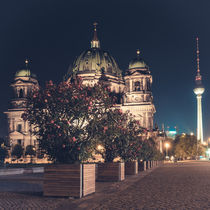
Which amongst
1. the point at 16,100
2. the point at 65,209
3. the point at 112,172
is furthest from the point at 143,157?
the point at 16,100

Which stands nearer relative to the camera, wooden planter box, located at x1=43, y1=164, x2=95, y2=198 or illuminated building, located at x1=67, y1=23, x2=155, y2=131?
wooden planter box, located at x1=43, y1=164, x2=95, y2=198

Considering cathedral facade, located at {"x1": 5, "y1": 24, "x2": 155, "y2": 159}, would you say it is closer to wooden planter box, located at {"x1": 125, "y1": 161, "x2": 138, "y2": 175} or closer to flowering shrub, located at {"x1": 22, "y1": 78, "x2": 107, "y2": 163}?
wooden planter box, located at {"x1": 125, "y1": 161, "x2": 138, "y2": 175}

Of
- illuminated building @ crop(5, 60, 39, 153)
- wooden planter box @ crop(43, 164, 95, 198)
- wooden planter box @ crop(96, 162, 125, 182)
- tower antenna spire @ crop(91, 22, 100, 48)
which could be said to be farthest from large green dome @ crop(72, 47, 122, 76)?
wooden planter box @ crop(43, 164, 95, 198)

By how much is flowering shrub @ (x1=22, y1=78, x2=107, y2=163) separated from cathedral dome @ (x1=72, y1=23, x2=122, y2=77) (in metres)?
137

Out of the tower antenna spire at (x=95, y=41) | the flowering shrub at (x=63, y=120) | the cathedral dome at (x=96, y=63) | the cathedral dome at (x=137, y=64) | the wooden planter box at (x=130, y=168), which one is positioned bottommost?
the wooden planter box at (x=130, y=168)

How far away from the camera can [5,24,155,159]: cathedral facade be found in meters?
126

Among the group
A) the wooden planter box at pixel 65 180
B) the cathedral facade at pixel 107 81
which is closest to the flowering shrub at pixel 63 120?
the wooden planter box at pixel 65 180

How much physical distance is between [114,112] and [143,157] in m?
22.5

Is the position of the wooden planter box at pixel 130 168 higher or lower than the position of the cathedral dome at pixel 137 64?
lower

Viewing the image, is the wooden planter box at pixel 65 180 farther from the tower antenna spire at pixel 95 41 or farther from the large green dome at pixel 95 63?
the tower antenna spire at pixel 95 41

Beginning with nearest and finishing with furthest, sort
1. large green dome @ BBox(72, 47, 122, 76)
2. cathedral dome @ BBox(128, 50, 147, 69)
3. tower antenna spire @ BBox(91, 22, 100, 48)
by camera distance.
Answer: cathedral dome @ BBox(128, 50, 147, 69), large green dome @ BBox(72, 47, 122, 76), tower antenna spire @ BBox(91, 22, 100, 48)

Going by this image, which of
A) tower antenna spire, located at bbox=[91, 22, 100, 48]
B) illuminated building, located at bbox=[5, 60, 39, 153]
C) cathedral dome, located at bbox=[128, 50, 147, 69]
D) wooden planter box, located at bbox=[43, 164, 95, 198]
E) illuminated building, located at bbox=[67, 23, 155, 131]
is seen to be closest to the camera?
wooden planter box, located at bbox=[43, 164, 95, 198]

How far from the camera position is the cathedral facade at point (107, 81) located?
126312 mm

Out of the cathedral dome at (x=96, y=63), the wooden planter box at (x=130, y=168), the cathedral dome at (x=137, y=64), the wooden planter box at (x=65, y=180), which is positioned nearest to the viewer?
the wooden planter box at (x=65, y=180)
